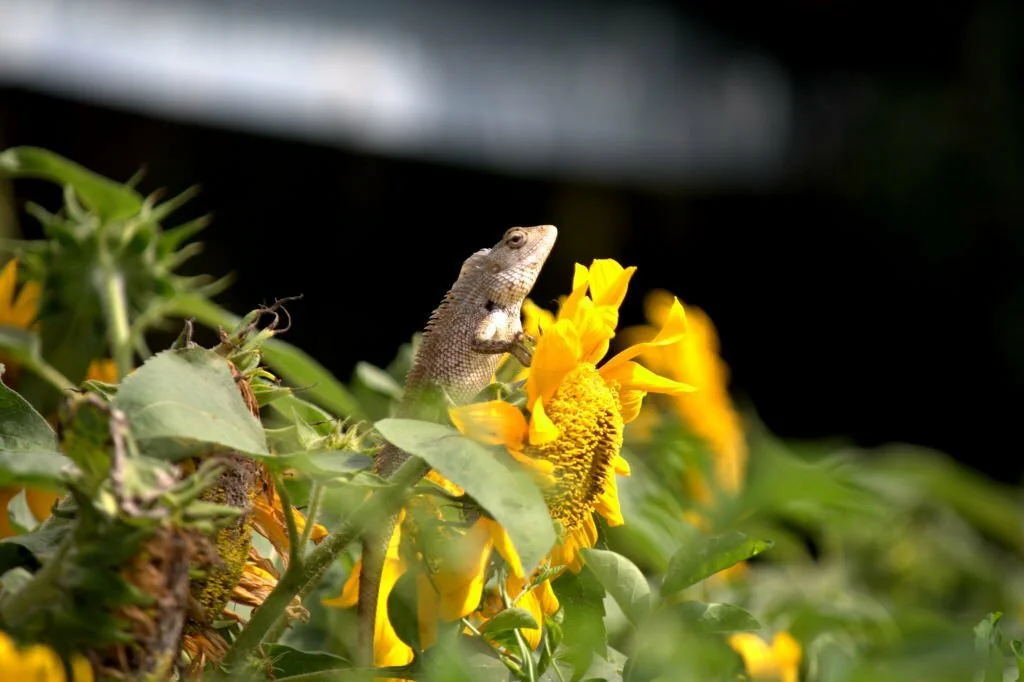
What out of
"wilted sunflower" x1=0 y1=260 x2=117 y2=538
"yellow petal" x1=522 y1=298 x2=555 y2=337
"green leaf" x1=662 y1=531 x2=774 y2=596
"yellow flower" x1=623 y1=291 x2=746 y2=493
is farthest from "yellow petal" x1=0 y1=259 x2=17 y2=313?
"yellow flower" x1=623 y1=291 x2=746 y2=493

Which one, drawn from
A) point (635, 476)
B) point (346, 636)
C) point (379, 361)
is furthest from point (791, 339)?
point (346, 636)

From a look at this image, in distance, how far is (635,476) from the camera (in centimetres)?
83

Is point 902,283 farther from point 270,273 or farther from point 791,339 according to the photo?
point 270,273

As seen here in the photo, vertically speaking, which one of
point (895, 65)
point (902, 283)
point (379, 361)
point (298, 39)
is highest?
point (895, 65)

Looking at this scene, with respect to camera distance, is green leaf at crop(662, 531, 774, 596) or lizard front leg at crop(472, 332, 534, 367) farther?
lizard front leg at crop(472, 332, 534, 367)

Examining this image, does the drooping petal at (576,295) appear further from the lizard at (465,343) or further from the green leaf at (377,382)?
the green leaf at (377,382)

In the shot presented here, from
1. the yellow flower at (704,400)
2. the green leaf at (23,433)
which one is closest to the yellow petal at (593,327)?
the green leaf at (23,433)

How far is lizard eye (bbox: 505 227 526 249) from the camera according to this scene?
31.8 inches

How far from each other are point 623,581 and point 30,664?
0.25 meters

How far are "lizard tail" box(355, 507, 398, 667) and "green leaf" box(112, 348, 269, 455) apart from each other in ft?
0.34

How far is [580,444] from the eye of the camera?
49 centimetres

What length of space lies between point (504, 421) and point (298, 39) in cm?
301

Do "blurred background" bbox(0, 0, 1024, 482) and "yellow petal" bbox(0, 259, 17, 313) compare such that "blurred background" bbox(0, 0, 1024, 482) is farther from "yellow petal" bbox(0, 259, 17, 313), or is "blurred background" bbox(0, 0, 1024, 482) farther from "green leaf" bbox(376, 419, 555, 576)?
"green leaf" bbox(376, 419, 555, 576)

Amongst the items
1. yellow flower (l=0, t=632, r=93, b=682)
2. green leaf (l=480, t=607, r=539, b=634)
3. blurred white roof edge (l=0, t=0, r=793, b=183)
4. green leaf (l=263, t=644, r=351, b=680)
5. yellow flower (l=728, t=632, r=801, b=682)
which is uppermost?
blurred white roof edge (l=0, t=0, r=793, b=183)
